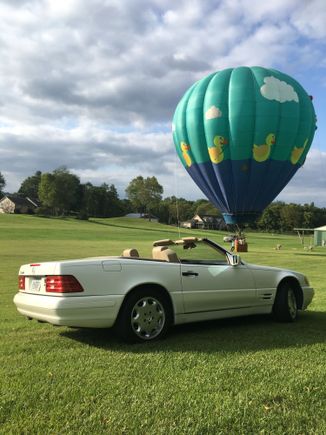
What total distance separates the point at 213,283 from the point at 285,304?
161cm

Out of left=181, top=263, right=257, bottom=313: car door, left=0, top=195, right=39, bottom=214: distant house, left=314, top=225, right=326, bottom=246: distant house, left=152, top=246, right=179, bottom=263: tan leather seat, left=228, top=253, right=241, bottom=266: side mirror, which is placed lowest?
left=314, top=225, right=326, bottom=246: distant house

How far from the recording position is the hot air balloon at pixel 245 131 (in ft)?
91.8

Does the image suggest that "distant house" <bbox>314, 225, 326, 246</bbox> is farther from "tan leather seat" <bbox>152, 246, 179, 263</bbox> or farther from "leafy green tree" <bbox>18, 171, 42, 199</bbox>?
"leafy green tree" <bbox>18, 171, 42, 199</bbox>

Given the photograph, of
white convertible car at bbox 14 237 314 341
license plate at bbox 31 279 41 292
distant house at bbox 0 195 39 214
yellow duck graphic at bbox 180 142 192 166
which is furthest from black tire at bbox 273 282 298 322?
distant house at bbox 0 195 39 214

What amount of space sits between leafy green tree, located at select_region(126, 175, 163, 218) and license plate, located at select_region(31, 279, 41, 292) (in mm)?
134824

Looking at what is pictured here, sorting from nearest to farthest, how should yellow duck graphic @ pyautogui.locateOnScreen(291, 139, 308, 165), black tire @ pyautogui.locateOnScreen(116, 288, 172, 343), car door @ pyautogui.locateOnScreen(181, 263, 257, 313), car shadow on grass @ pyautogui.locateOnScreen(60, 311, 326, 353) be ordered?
car shadow on grass @ pyautogui.locateOnScreen(60, 311, 326, 353)
black tire @ pyautogui.locateOnScreen(116, 288, 172, 343)
car door @ pyautogui.locateOnScreen(181, 263, 257, 313)
yellow duck graphic @ pyautogui.locateOnScreen(291, 139, 308, 165)

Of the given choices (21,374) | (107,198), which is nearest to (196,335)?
(21,374)

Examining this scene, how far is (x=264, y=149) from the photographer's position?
28281mm

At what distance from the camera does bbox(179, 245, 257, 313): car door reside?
7145 millimetres

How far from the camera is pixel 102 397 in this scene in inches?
175

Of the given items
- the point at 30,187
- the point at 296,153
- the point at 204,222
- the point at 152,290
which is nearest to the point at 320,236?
the point at 296,153

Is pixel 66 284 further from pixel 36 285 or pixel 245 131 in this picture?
pixel 245 131

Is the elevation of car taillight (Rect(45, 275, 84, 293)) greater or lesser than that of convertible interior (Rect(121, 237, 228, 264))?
lesser

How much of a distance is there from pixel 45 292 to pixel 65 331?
46.0 inches
